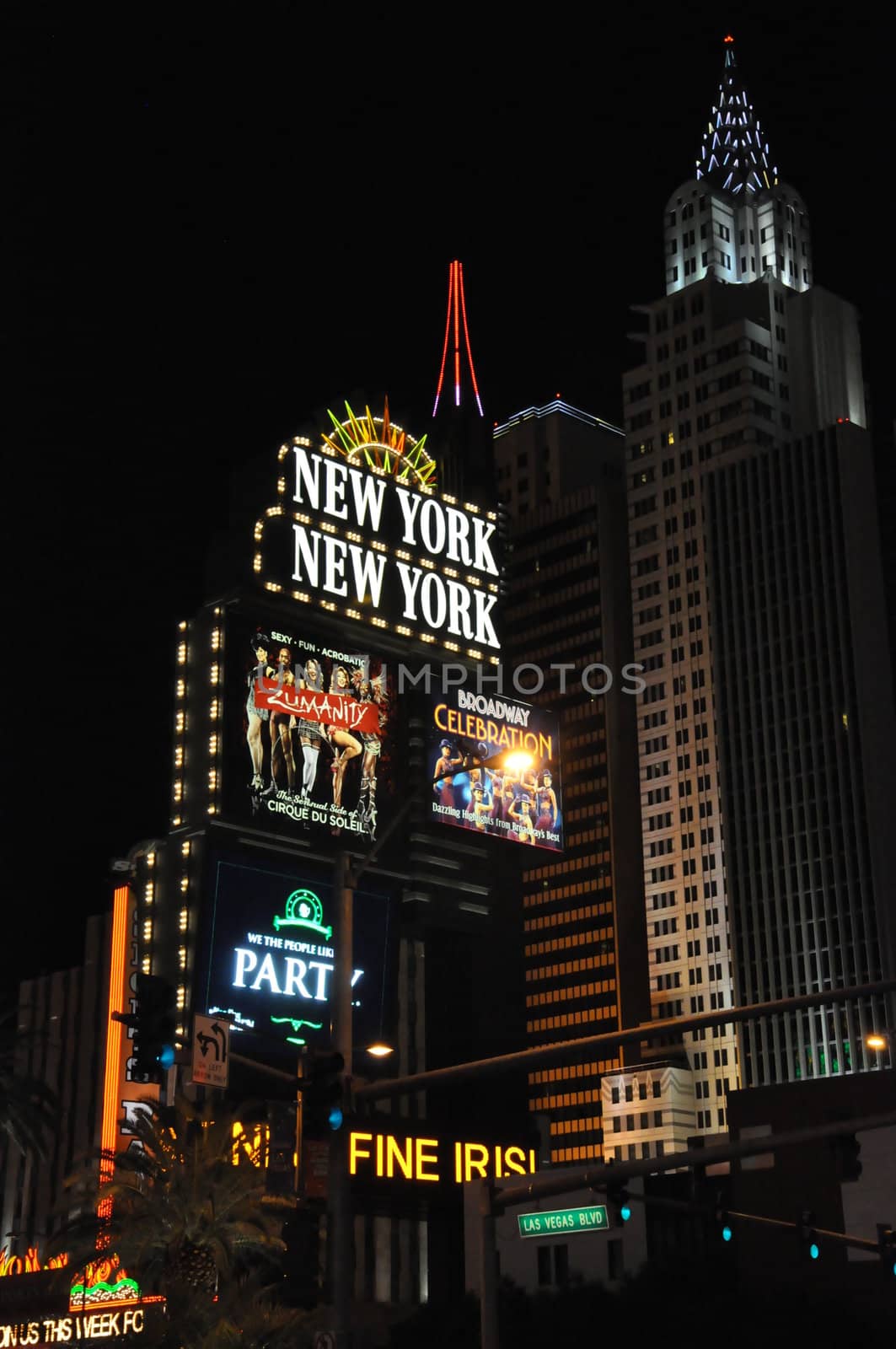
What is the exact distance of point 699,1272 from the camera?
210ft

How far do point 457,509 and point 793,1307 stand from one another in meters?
31.7

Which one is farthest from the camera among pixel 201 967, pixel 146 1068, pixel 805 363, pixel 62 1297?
pixel 805 363

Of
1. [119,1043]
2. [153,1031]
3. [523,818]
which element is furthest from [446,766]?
[153,1031]

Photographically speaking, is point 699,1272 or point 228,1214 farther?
point 699,1272

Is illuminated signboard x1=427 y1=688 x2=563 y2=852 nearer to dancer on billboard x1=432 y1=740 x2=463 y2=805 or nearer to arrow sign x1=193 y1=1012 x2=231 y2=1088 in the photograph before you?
dancer on billboard x1=432 y1=740 x2=463 y2=805

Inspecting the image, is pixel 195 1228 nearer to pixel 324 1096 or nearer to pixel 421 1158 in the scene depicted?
pixel 421 1158

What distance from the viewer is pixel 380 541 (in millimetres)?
67312

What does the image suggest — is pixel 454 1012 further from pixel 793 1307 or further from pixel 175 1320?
pixel 175 1320

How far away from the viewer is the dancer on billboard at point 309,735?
60906 mm

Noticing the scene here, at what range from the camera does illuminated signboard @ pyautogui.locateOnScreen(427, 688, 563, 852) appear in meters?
63.8

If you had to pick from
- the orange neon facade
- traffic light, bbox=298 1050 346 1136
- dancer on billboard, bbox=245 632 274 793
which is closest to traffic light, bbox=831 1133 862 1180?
traffic light, bbox=298 1050 346 1136

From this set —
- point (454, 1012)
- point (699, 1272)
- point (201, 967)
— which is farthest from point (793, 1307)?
point (201, 967)

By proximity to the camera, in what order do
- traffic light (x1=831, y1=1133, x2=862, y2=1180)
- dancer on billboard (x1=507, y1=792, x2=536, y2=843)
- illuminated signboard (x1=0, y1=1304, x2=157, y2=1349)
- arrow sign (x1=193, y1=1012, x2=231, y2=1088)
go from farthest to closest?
dancer on billboard (x1=507, y1=792, x2=536, y2=843) → illuminated signboard (x1=0, y1=1304, x2=157, y2=1349) → arrow sign (x1=193, y1=1012, x2=231, y2=1088) → traffic light (x1=831, y1=1133, x2=862, y2=1180)

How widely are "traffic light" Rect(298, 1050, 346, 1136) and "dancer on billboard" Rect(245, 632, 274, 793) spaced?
3385 cm
